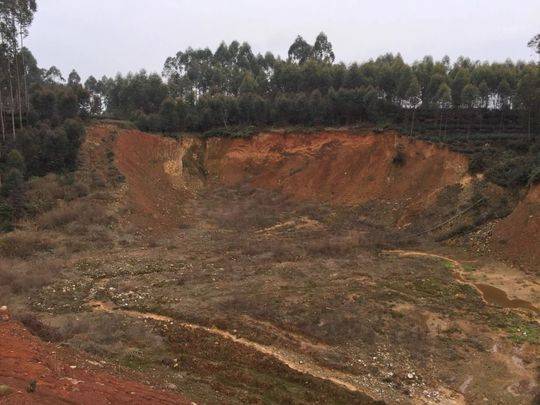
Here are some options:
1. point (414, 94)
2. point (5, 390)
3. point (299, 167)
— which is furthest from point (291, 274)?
point (414, 94)

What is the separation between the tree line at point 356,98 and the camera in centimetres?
4441

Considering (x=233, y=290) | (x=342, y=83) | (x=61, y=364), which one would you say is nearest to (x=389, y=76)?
(x=342, y=83)

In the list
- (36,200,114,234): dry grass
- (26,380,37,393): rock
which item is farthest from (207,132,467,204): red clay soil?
(26,380,37,393): rock

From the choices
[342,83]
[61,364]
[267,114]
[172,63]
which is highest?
[172,63]

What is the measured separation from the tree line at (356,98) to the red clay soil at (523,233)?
13.7 m

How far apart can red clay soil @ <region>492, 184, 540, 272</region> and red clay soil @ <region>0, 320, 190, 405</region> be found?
21035mm

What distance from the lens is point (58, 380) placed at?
1036 centimetres

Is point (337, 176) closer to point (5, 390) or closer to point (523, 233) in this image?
point (523, 233)

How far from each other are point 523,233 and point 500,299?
7336 mm

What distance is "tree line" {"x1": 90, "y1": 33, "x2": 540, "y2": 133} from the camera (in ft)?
146

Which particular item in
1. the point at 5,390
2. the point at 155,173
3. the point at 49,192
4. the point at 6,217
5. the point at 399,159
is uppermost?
the point at 399,159

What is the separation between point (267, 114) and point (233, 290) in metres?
34.2

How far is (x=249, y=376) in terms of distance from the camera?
13.6 meters

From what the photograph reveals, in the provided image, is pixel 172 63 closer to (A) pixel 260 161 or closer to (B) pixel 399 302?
(A) pixel 260 161
